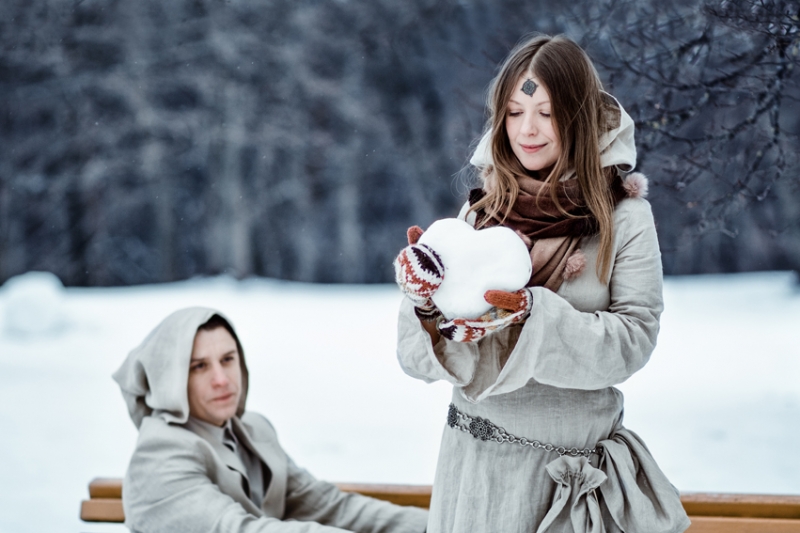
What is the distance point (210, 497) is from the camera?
2.23 metres

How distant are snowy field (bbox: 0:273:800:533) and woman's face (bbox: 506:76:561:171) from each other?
225 centimetres

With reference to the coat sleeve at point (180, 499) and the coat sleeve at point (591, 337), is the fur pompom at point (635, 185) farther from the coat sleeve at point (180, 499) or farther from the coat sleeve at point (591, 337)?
the coat sleeve at point (180, 499)

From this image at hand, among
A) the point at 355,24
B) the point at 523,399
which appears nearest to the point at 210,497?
the point at 523,399

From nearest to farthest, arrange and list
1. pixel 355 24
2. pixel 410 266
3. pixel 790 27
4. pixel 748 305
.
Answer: pixel 410 266, pixel 790 27, pixel 748 305, pixel 355 24

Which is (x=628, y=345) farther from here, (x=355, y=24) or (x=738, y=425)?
(x=355, y=24)

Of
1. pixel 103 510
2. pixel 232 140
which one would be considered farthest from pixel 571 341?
pixel 232 140

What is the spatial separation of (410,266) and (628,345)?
43 centimetres

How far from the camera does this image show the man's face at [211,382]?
246 cm

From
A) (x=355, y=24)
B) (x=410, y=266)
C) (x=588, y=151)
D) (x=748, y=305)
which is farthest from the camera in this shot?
(x=355, y=24)

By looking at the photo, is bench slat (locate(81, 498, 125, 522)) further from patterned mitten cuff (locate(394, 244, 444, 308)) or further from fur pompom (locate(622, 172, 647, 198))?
fur pompom (locate(622, 172, 647, 198))

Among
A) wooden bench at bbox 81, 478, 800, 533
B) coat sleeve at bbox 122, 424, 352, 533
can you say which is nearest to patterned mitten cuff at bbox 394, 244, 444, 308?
coat sleeve at bbox 122, 424, 352, 533

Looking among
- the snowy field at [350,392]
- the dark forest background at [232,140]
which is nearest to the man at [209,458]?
the snowy field at [350,392]

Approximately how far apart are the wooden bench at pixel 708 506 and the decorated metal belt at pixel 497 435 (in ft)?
3.54

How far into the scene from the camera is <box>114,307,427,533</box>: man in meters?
2.23
